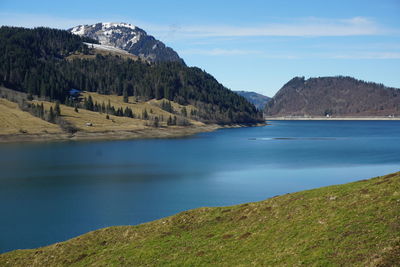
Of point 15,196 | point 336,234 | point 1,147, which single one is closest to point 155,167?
point 15,196

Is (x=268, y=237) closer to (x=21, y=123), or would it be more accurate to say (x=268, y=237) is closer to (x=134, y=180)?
(x=134, y=180)

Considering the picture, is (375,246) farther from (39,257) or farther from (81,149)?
(81,149)

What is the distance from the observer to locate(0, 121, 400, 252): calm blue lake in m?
49.1

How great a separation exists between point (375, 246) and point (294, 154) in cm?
10829

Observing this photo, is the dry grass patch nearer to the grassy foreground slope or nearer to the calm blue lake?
the calm blue lake

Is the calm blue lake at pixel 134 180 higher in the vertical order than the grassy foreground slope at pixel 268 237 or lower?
lower

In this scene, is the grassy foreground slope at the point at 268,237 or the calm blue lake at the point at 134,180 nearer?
the grassy foreground slope at the point at 268,237

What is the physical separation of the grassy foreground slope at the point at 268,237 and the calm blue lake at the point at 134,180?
1201cm

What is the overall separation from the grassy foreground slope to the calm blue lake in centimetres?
1201

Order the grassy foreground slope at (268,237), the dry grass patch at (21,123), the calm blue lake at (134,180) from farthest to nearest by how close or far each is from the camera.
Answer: the dry grass patch at (21,123)
the calm blue lake at (134,180)
the grassy foreground slope at (268,237)

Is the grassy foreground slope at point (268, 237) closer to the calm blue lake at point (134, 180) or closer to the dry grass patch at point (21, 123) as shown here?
the calm blue lake at point (134, 180)

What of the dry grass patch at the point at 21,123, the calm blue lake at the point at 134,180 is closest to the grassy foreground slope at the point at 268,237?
the calm blue lake at the point at 134,180

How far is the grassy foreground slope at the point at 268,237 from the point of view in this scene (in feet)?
68.6

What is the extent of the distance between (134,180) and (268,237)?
56049 millimetres
